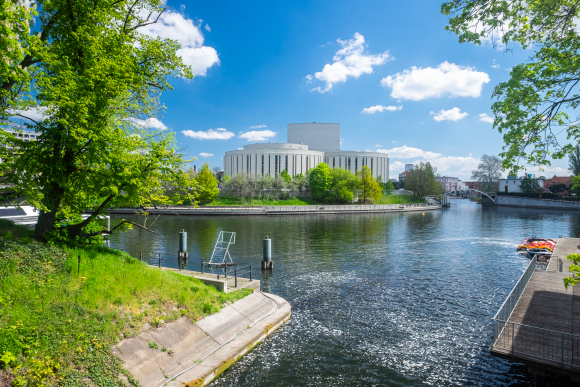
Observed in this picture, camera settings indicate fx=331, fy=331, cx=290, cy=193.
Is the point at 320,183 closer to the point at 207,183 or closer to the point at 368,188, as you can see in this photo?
the point at 368,188

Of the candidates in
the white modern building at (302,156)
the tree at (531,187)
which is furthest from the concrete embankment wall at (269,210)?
the tree at (531,187)

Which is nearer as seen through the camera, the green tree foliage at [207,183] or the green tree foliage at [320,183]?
the green tree foliage at [207,183]

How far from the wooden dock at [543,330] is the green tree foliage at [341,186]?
256 feet

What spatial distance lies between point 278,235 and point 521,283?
29.0 m

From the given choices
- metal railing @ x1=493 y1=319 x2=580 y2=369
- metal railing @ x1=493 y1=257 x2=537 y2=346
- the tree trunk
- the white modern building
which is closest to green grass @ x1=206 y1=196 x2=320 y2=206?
the white modern building

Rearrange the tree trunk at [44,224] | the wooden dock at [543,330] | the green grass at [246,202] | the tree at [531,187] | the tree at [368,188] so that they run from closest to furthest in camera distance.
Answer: the wooden dock at [543,330] → the tree trunk at [44,224] → the green grass at [246,202] → the tree at [368,188] → the tree at [531,187]

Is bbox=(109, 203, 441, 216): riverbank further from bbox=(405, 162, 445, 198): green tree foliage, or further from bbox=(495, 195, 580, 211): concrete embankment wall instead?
bbox=(495, 195, 580, 211): concrete embankment wall

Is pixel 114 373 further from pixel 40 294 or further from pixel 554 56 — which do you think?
pixel 554 56

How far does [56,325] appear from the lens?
27.5 feet

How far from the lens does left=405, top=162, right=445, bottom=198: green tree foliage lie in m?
113

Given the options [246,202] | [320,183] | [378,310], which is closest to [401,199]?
[320,183]

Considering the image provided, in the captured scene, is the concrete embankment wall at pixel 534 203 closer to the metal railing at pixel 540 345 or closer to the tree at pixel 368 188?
the tree at pixel 368 188

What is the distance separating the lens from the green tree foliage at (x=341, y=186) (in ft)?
315

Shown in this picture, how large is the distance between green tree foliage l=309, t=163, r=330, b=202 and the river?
60538mm
